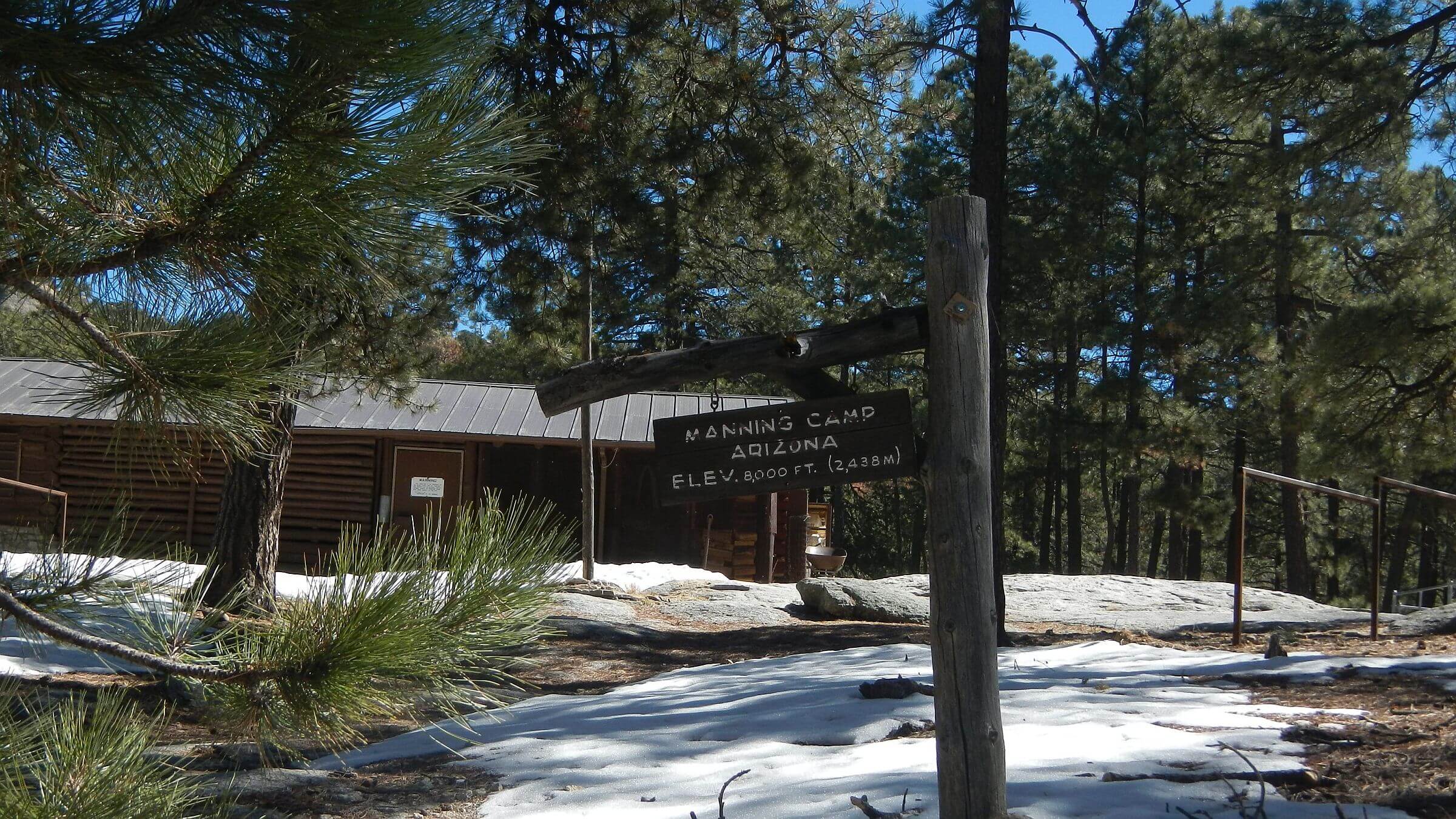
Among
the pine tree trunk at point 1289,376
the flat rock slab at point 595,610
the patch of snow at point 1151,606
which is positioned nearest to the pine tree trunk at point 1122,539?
the pine tree trunk at point 1289,376

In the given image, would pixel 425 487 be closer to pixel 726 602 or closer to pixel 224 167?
pixel 726 602

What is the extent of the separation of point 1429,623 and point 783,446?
8.55 meters

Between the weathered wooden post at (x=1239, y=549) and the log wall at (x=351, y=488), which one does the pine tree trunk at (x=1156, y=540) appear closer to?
the log wall at (x=351, y=488)

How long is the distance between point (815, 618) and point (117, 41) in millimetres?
11139

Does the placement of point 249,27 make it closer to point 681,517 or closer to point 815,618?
point 815,618

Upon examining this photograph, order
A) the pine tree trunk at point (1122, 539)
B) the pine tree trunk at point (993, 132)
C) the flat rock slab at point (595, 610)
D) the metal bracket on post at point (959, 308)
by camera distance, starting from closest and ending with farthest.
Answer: the metal bracket on post at point (959, 308) < the pine tree trunk at point (993, 132) < the flat rock slab at point (595, 610) < the pine tree trunk at point (1122, 539)

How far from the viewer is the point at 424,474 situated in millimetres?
16750

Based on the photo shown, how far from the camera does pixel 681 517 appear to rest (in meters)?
17.6

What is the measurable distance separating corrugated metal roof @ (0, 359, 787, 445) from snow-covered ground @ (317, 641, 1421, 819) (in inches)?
354

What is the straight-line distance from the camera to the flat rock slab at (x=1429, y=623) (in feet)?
29.0

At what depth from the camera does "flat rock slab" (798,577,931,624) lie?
12.2 metres

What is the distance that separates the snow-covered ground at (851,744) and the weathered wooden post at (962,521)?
502 millimetres

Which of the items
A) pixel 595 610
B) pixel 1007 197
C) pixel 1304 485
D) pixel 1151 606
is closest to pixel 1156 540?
pixel 1007 197

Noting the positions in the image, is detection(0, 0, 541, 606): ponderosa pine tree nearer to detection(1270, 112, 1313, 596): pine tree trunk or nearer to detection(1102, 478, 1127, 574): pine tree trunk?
detection(1270, 112, 1313, 596): pine tree trunk
